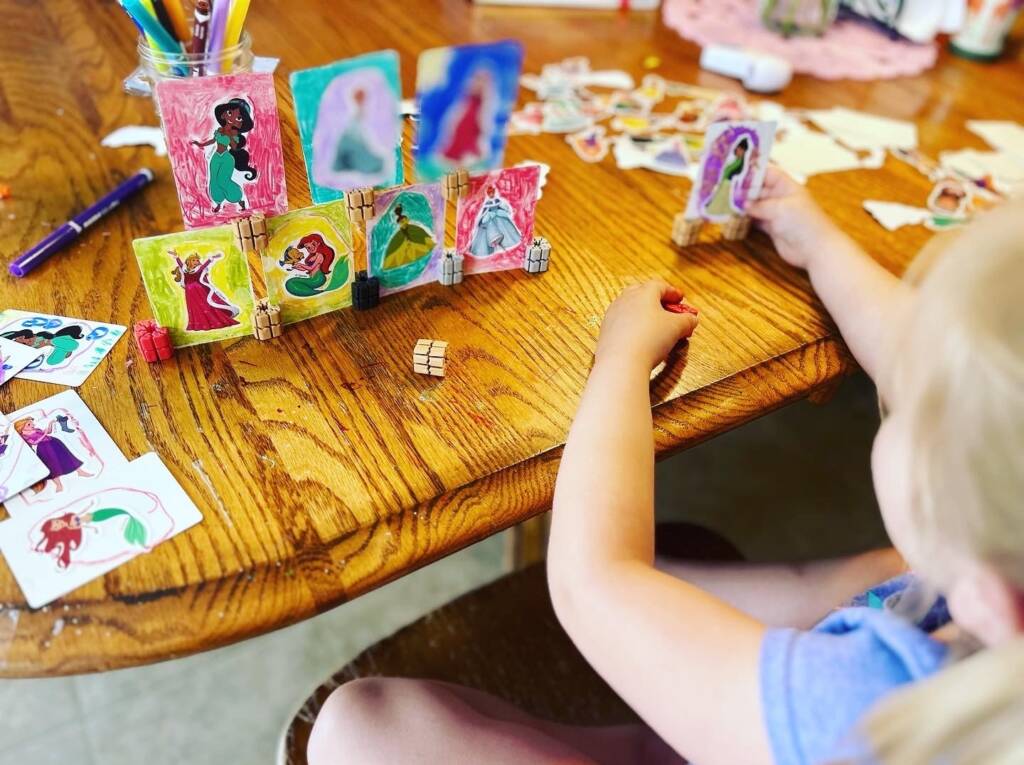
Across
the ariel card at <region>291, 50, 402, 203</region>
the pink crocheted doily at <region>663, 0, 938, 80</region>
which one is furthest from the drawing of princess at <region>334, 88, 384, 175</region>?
the pink crocheted doily at <region>663, 0, 938, 80</region>

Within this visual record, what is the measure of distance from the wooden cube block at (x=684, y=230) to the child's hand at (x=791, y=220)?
65 millimetres

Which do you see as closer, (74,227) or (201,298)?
(201,298)

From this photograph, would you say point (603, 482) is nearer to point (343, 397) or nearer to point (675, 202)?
point (343, 397)

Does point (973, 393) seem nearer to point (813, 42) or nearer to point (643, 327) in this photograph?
point (643, 327)

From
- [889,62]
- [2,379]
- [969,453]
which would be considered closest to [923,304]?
[969,453]

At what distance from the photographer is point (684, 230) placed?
82 cm

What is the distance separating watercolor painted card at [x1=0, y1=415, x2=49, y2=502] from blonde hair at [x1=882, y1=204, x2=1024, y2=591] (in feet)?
1.84

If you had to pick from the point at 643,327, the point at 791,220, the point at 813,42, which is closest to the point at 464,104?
the point at 643,327

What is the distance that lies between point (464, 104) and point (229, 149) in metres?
0.18

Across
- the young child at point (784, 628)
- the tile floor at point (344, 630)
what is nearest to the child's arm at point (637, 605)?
the young child at point (784, 628)

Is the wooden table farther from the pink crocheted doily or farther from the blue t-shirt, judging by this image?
the pink crocheted doily

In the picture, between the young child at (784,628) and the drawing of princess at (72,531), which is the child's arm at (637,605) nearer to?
the young child at (784,628)

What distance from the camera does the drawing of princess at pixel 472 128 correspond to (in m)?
0.63

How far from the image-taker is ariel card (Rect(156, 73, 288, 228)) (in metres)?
0.58
